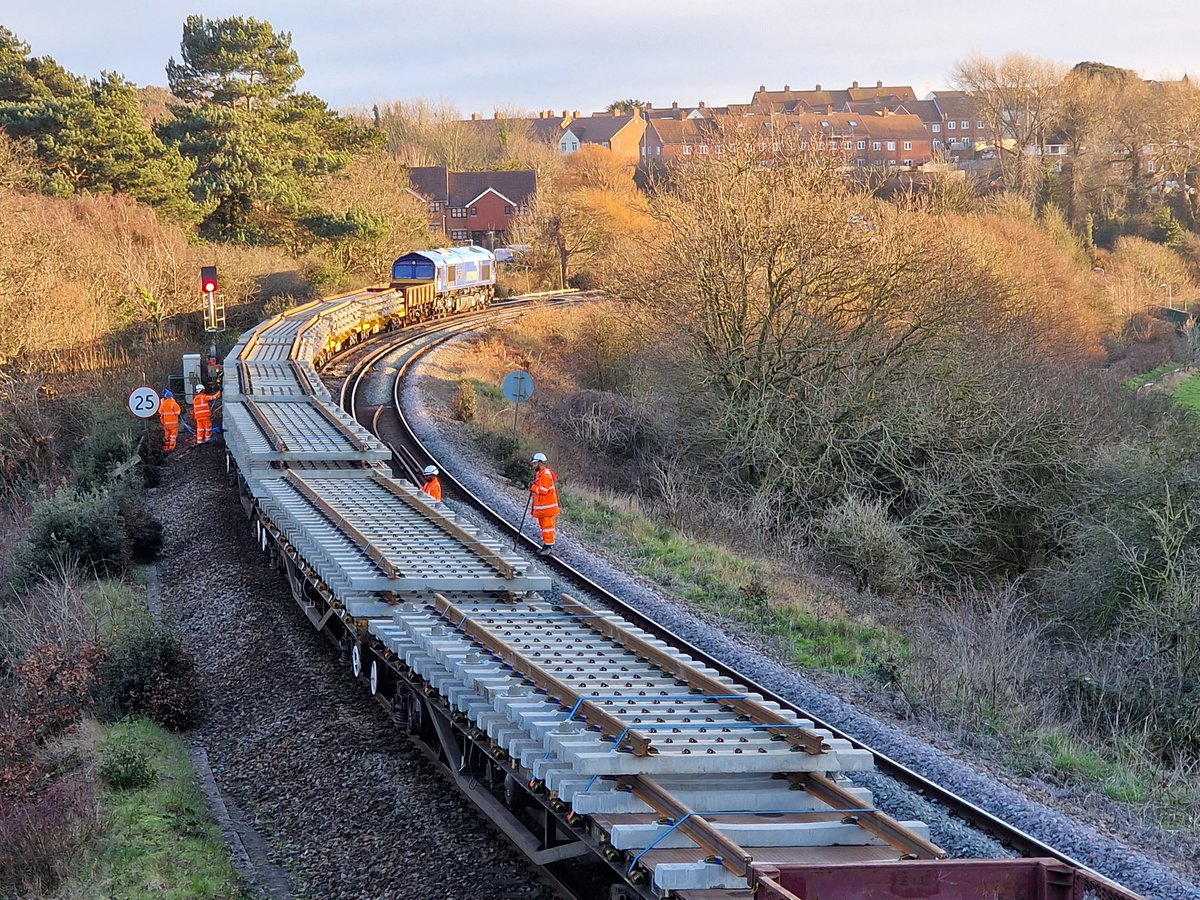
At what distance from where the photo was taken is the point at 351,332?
35000 millimetres

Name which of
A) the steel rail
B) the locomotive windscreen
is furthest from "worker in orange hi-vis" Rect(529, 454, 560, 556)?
the locomotive windscreen

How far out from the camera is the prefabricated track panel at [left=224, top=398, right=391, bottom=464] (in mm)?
16344

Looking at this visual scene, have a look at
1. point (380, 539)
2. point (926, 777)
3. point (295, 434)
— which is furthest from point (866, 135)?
point (926, 777)

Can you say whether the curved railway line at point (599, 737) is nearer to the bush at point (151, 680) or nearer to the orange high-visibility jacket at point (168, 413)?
the bush at point (151, 680)

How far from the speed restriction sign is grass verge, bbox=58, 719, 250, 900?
1160 centimetres

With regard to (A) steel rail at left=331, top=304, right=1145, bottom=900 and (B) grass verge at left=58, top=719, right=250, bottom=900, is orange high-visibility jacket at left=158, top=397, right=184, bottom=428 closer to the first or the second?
(A) steel rail at left=331, top=304, right=1145, bottom=900

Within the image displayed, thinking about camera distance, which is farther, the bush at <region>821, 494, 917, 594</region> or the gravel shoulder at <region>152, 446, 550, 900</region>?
the bush at <region>821, 494, 917, 594</region>

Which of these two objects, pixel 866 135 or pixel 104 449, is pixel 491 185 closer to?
pixel 866 135

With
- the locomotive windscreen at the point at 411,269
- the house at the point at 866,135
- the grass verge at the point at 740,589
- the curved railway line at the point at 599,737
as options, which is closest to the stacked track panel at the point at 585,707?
the curved railway line at the point at 599,737

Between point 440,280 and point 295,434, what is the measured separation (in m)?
25.6

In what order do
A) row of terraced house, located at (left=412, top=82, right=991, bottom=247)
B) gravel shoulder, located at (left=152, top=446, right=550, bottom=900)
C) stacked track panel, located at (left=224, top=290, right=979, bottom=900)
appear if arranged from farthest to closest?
row of terraced house, located at (left=412, top=82, right=991, bottom=247) < gravel shoulder, located at (left=152, top=446, right=550, bottom=900) < stacked track panel, located at (left=224, top=290, right=979, bottom=900)

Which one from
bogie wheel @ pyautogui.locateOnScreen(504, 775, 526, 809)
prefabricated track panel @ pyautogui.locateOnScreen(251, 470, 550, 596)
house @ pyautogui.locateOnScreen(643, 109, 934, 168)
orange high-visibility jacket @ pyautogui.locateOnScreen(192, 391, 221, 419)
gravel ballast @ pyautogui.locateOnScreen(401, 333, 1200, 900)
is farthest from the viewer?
house @ pyautogui.locateOnScreen(643, 109, 934, 168)

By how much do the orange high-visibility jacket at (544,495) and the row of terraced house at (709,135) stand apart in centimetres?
1113

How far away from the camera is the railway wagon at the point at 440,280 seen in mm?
41500
